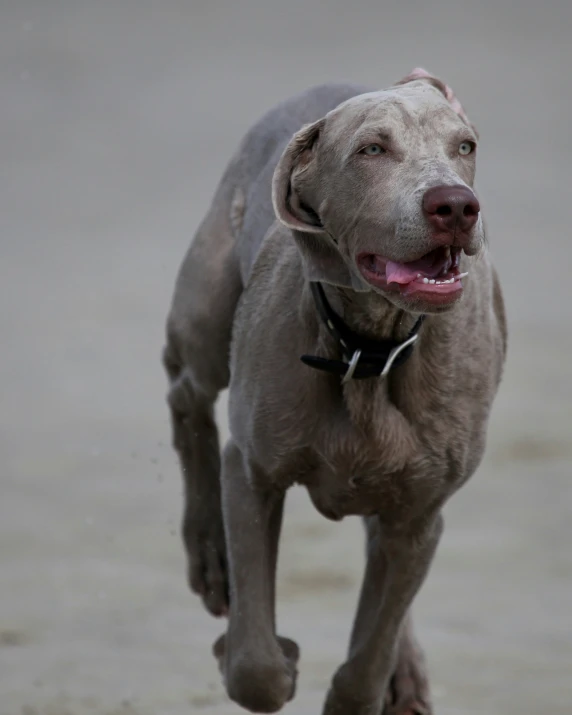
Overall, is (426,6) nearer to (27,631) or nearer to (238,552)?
(27,631)

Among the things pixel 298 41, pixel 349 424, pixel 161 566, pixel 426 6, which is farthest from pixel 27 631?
pixel 426 6

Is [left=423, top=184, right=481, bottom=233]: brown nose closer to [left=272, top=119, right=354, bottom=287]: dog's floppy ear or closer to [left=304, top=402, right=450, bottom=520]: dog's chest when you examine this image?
[left=272, top=119, right=354, bottom=287]: dog's floppy ear

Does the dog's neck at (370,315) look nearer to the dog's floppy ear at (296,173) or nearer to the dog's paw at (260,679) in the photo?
the dog's floppy ear at (296,173)

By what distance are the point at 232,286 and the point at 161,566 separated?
212 cm

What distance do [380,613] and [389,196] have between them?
4.10 ft

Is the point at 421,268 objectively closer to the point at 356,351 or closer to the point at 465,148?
the point at 465,148

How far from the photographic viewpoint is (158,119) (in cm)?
1138

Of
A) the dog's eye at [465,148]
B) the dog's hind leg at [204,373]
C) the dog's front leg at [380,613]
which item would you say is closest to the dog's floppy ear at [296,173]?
the dog's eye at [465,148]

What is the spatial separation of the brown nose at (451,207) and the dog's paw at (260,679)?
4.33 feet

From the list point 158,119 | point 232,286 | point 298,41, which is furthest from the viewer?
point 298,41

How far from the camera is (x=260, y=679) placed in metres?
4.37

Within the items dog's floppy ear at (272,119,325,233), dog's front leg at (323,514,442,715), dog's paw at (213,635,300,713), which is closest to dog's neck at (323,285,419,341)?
dog's floppy ear at (272,119,325,233)

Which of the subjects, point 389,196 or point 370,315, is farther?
point 370,315

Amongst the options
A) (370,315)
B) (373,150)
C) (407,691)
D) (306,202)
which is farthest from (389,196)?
(407,691)
